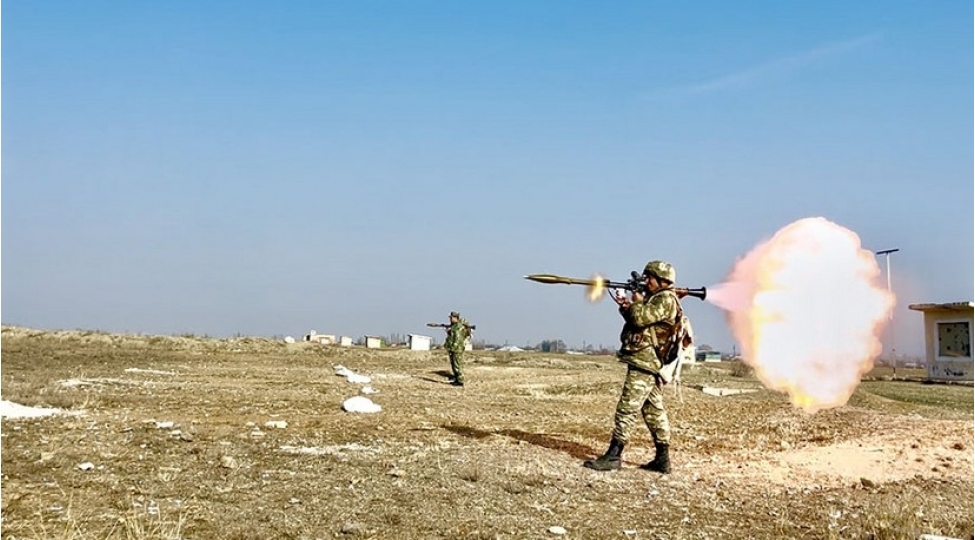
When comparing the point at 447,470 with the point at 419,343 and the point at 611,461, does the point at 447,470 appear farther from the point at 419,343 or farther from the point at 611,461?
the point at 419,343

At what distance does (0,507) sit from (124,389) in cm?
1270

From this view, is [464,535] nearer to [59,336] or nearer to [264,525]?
Answer: [264,525]

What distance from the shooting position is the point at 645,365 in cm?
1034

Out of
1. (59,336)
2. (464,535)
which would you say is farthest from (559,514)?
(59,336)

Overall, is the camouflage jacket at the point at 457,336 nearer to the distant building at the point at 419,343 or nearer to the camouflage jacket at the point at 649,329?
the camouflage jacket at the point at 649,329

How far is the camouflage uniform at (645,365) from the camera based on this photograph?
1025 cm

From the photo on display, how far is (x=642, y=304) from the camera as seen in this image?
1059cm

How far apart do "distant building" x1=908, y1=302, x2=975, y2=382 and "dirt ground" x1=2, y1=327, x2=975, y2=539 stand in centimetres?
1944

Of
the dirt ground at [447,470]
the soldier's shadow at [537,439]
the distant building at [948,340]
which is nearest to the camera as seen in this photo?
the dirt ground at [447,470]

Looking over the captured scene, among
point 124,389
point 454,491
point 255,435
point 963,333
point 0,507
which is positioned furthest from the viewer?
point 963,333

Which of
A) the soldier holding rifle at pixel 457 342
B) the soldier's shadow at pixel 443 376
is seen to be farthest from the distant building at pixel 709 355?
the soldier holding rifle at pixel 457 342

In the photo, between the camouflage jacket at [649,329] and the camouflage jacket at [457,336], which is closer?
the camouflage jacket at [649,329]

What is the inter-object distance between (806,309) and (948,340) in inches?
1141

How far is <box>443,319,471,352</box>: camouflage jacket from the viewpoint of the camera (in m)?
26.0
